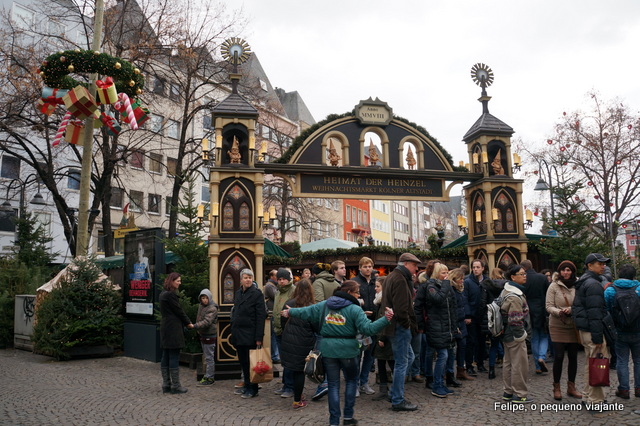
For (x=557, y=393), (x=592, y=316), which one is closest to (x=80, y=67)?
(x=592, y=316)

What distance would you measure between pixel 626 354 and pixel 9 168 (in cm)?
3416

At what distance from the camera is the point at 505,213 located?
12.5m

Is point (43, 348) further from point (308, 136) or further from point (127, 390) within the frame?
point (308, 136)

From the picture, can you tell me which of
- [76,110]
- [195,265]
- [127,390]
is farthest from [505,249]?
[76,110]

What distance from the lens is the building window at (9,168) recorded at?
31.6m

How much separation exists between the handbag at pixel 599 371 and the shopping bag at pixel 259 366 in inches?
172

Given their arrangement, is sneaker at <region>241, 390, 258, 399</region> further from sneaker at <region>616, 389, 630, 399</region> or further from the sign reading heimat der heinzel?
sneaker at <region>616, 389, 630, 399</region>

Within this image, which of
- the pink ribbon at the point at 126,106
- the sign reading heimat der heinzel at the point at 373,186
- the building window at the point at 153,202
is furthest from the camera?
the building window at the point at 153,202

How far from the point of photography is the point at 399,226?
83500 millimetres

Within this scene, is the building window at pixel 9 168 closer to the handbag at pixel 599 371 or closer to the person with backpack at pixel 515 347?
the person with backpack at pixel 515 347

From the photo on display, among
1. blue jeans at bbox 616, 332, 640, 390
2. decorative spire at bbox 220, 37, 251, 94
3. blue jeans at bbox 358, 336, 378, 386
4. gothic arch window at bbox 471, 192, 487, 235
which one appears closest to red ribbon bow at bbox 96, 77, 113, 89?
decorative spire at bbox 220, 37, 251, 94

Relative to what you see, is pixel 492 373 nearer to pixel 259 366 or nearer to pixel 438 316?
pixel 438 316

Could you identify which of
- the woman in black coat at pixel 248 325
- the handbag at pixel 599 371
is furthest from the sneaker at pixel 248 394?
the handbag at pixel 599 371

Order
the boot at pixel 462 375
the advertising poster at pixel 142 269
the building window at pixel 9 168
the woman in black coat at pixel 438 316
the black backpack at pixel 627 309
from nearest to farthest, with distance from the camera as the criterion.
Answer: the black backpack at pixel 627 309
the woman in black coat at pixel 438 316
the boot at pixel 462 375
the advertising poster at pixel 142 269
the building window at pixel 9 168
